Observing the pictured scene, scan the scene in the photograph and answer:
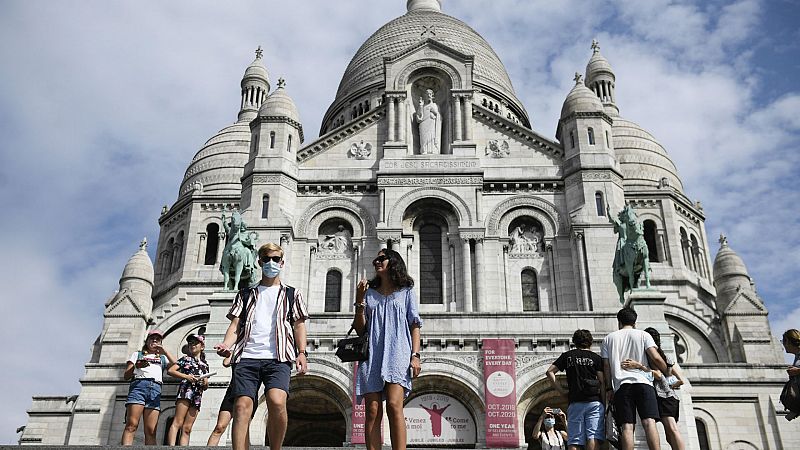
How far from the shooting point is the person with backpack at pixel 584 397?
11766 mm

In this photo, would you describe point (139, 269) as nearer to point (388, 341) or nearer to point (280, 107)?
point (280, 107)

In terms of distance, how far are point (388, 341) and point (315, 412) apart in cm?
1735

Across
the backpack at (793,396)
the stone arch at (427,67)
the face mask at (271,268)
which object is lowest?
the backpack at (793,396)

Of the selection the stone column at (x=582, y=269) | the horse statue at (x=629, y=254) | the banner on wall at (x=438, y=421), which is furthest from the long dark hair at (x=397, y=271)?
the stone column at (x=582, y=269)

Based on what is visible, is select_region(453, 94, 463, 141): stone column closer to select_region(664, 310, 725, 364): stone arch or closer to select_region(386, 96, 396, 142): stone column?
select_region(386, 96, 396, 142): stone column

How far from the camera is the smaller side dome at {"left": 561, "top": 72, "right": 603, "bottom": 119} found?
106 ft

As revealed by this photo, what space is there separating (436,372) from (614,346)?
12.6 meters

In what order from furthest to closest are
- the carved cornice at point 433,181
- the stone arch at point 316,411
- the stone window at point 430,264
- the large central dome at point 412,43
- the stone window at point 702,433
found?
the large central dome at point 412,43
the carved cornice at point 433,181
the stone window at point 430,264
the stone window at point 702,433
the stone arch at point 316,411

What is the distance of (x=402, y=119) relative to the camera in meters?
33.1

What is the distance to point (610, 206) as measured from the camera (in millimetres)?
30031

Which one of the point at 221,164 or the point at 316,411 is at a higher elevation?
the point at 221,164

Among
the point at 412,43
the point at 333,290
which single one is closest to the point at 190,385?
the point at 333,290

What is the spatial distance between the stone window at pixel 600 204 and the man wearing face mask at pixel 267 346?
845 inches

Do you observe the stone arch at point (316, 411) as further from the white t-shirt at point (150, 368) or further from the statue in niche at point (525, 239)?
the white t-shirt at point (150, 368)
